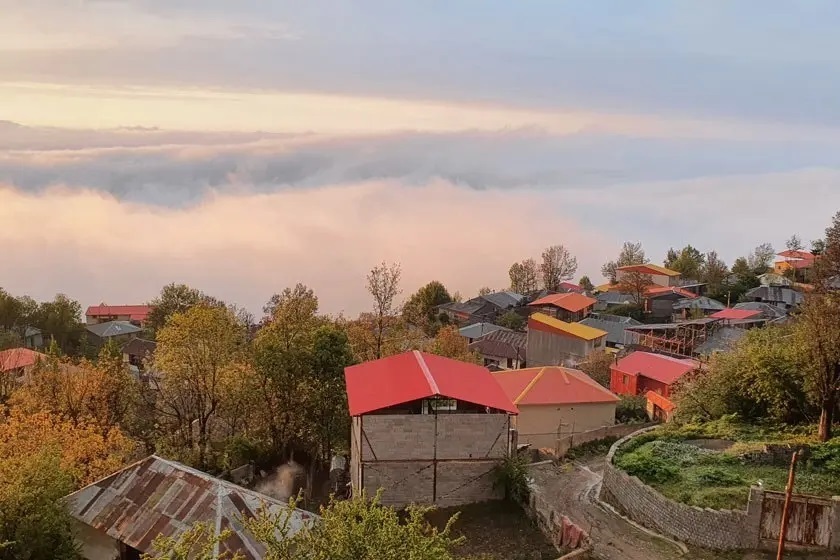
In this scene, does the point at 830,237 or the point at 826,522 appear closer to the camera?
the point at 826,522

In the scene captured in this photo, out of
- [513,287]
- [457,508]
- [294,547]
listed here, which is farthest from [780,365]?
[513,287]

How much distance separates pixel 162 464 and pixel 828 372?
813 inches

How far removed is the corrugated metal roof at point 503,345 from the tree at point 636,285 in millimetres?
20790

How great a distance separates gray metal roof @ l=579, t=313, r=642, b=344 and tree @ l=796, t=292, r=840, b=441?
35.1 metres

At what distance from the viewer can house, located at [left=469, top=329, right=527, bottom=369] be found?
54.6 m

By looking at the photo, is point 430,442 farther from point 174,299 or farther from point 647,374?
point 174,299

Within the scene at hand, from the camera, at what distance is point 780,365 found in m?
24.4

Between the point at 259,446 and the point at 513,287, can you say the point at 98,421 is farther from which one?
the point at 513,287

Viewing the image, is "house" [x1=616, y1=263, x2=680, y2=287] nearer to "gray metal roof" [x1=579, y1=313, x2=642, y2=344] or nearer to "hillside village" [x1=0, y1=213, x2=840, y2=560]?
"gray metal roof" [x1=579, y1=313, x2=642, y2=344]

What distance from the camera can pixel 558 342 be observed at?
50.8m

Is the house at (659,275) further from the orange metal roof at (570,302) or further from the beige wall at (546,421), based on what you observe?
the beige wall at (546,421)

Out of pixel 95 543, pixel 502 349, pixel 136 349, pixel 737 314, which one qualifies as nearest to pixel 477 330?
pixel 502 349

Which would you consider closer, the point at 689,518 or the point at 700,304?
the point at 689,518

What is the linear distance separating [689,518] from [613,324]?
43655 millimetres
